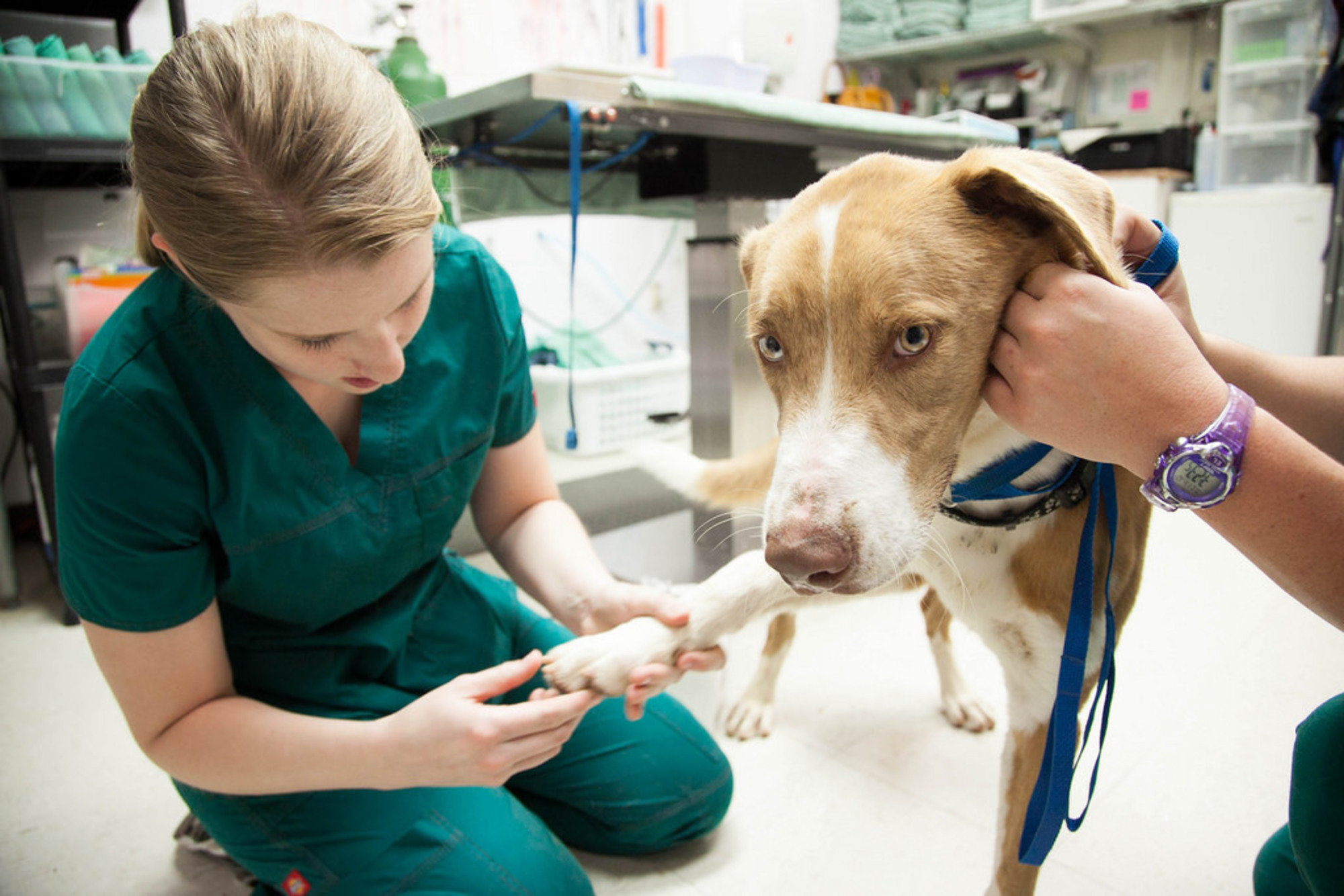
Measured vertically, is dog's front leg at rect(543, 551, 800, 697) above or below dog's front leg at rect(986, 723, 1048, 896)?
above

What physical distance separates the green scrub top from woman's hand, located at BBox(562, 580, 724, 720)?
203 millimetres

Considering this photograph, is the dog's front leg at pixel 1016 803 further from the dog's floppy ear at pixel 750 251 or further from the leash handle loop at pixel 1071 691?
the dog's floppy ear at pixel 750 251

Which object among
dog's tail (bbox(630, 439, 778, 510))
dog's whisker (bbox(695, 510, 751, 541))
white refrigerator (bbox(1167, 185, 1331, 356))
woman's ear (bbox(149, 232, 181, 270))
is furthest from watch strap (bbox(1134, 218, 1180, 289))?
white refrigerator (bbox(1167, 185, 1331, 356))

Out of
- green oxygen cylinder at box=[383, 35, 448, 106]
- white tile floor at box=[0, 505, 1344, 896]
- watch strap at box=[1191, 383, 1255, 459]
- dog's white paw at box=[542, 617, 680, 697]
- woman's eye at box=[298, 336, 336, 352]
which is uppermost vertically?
green oxygen cylinder at box=[383, 35, 448, 106]

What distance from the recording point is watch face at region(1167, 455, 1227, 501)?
0.69m

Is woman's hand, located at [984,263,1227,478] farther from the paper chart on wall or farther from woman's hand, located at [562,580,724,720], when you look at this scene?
the paper chart on wall

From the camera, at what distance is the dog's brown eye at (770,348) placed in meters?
0.90

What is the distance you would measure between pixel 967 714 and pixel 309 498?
1263 mm

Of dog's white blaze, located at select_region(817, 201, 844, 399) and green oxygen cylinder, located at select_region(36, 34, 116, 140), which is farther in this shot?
green oxygen cylinder, located at select_region(36, 34, 116, 140)

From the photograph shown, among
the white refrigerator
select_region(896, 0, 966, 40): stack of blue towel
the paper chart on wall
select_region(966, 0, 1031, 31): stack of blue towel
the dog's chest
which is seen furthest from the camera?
select_region(896, 0, 966, 40): stack of blue towel

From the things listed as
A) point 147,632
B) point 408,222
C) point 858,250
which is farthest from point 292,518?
point 858,250

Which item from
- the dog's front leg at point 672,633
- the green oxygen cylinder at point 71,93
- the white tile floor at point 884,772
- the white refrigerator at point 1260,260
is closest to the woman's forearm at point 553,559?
the dog's front leg at point 672,633

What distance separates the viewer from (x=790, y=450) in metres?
0.83

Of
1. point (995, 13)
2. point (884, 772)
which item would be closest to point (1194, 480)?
point (884, 772)
